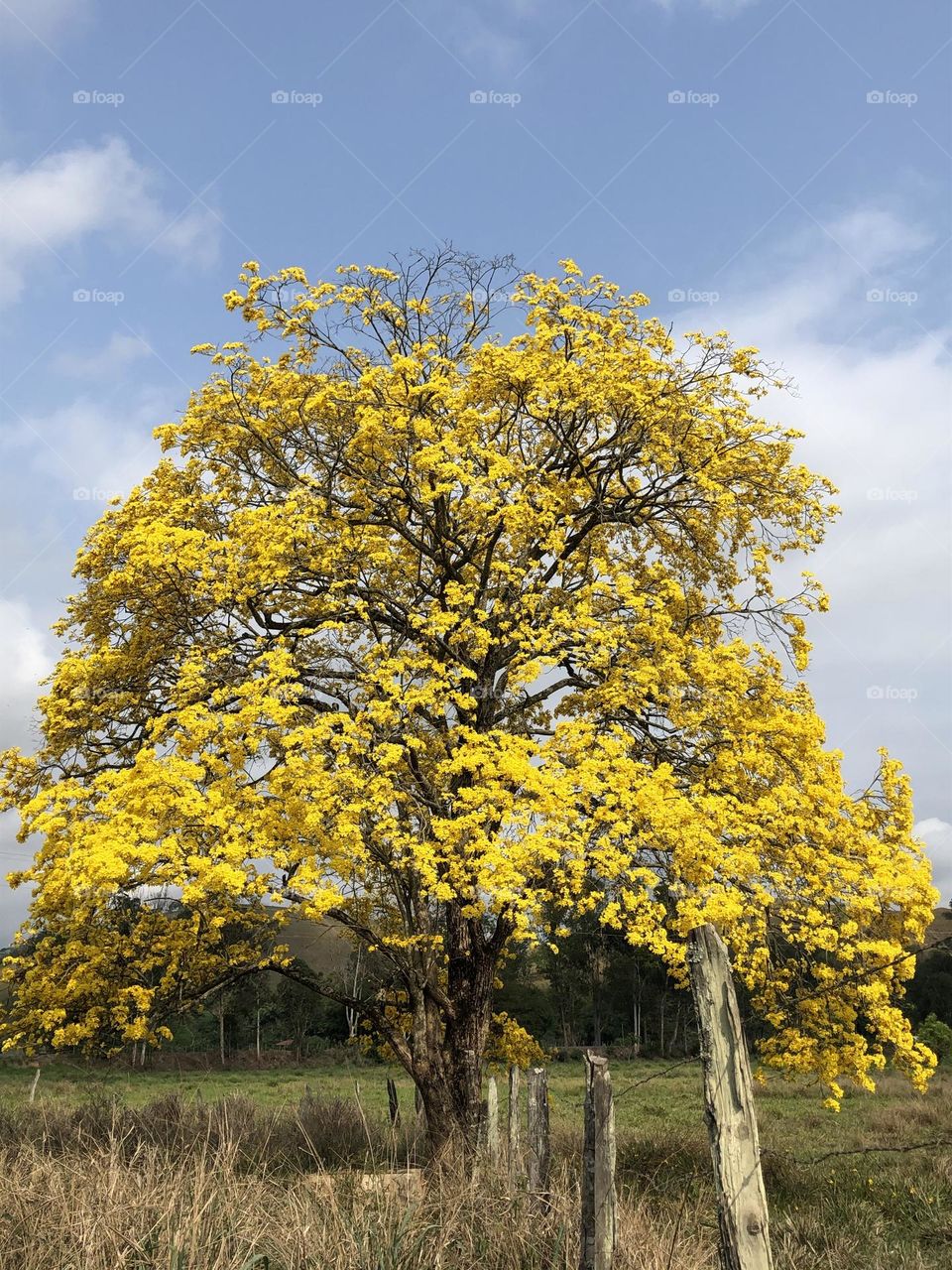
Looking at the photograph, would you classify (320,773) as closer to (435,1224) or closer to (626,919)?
(626,919)

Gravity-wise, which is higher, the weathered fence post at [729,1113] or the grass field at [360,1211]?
the weathered fence post at [729,1113]

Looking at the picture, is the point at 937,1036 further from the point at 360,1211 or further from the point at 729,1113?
the point at 729,1113

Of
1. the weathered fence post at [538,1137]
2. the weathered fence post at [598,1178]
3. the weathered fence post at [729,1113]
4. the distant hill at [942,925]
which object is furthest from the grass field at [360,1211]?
the distant hill at [942,925]

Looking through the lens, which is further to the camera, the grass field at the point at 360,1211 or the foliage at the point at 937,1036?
the foliage at the point at 937,1036

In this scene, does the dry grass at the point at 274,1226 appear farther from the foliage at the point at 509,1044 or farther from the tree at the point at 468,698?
the foliage at the point at 509,1044

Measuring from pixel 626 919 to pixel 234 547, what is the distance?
6967 mm

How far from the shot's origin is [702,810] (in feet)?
37.2

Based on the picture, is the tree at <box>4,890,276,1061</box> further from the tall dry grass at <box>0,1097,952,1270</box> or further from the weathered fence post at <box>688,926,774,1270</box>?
the weathered fence post at <box>688,926,774,1270</box>

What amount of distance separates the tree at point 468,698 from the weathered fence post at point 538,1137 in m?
1.78

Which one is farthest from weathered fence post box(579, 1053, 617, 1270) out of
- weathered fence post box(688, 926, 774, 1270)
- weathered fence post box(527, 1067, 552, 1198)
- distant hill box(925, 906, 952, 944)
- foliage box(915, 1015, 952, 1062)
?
distant hill box(925, 906, 952, 944)

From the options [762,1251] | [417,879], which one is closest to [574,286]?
[417,879]

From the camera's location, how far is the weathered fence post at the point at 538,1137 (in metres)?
7.32

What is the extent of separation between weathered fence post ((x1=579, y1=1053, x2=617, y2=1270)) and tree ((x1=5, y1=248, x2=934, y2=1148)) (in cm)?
407

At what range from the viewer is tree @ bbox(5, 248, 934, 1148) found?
10.6 m
